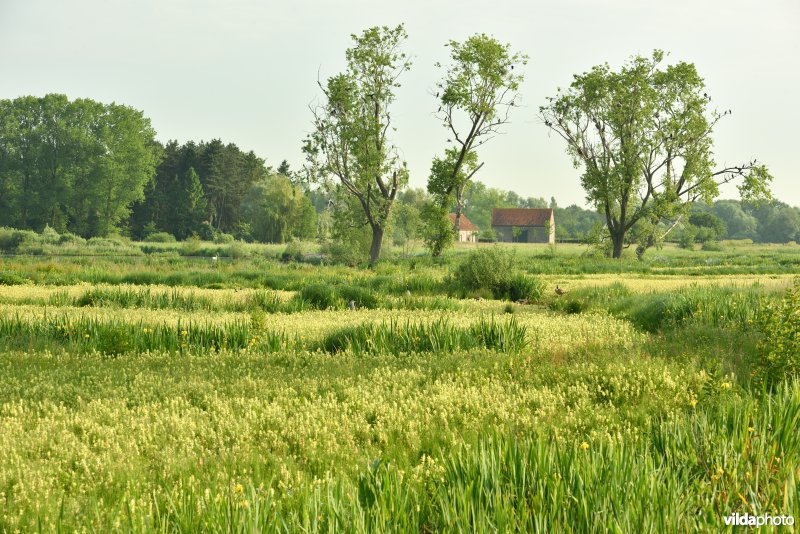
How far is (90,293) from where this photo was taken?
19359 millimetres

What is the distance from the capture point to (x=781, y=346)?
25.6ft

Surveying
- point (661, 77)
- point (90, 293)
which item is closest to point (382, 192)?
point (661, 77)

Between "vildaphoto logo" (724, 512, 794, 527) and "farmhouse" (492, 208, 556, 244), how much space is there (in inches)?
4071

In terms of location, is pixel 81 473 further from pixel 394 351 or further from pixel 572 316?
pixel 572 316

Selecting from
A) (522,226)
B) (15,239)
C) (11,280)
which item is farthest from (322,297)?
(522,226)

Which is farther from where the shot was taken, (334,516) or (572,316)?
(572,316)

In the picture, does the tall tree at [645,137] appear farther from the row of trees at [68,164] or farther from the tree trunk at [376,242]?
the row of trees at [68,164]

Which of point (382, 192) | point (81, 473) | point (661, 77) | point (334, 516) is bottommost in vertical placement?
point (81, 473)

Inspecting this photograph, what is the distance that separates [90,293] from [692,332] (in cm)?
1518

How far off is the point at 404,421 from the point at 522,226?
102720 mm

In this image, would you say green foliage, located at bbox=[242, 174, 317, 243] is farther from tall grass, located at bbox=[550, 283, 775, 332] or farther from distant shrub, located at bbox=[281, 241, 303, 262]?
tall grass, located at bbox=[550, 283, 775, 332]

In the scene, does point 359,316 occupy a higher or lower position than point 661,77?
lower

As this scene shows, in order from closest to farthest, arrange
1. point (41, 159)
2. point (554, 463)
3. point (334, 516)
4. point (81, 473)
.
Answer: point (334, 516) < point (554, 463) < point (81, 473) < point (41, 159)

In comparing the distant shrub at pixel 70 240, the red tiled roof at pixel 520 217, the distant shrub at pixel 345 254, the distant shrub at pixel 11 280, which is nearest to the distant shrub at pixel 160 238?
the distant shrub at pixel 70 240
